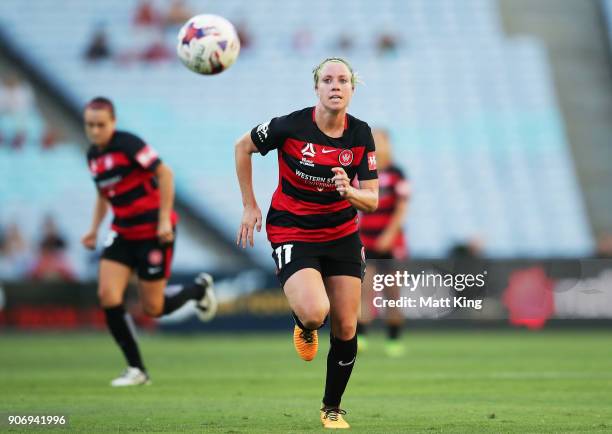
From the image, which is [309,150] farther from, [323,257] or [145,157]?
[145,157]

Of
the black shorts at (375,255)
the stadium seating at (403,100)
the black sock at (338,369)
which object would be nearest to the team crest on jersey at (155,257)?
the black sock at (338,369)

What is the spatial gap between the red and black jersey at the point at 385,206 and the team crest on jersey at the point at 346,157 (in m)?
6.35

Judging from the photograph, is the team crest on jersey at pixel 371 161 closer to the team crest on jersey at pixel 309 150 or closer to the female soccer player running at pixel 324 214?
the female soccer player running at pixel 324 214

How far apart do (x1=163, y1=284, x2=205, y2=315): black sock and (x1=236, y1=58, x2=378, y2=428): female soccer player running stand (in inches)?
149

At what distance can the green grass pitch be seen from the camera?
22.2ft

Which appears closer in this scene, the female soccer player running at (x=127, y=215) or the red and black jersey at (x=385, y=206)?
the female soccer player running at (x=127, y=215)

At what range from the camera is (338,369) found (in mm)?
6609

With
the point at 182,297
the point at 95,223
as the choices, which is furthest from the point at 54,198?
the point at 95,223

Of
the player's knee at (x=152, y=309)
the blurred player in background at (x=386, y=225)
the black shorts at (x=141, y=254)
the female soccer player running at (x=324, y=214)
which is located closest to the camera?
the female soccer player running at (x=324, y=214)

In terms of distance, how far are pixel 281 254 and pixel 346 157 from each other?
26.4 inches

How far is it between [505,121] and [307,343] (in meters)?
19.8

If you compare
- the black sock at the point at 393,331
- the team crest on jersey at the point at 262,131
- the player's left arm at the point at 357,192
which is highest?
the team crest on jersey at the point at 262,131

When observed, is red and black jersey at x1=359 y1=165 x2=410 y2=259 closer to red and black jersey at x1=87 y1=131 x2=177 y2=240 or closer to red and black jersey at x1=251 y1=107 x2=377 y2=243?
red and black jersey at x1=87 y1=131 x2=177 y2=240

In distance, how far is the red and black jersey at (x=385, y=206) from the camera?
1312 centimetres
